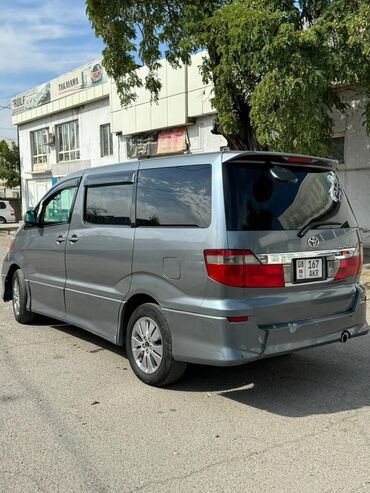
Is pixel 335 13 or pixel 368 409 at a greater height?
pixel 335 13

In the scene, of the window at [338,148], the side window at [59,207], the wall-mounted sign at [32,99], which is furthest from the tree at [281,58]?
the wall-mounted sign at [32,99]

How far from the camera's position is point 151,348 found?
4.52m

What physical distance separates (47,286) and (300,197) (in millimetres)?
3186

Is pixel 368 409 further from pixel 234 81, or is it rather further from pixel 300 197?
pixel 234 81

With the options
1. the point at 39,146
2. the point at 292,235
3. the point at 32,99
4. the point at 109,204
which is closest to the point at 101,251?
the point at 109,204

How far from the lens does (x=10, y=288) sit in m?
7.24

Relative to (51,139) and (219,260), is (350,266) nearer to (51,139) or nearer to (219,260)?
(219,260)

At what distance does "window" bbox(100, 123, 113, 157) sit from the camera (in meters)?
24.6

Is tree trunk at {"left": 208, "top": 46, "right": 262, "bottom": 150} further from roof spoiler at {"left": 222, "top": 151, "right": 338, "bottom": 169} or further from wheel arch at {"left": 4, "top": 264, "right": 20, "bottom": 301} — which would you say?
roof spoiler at {"left": 222, "top": 151, "right": 338, "bottom": 169}

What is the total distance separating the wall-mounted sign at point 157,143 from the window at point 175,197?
14776 millimetres

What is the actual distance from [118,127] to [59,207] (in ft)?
56.8

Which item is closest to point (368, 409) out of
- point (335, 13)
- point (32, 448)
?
point (32, 448)

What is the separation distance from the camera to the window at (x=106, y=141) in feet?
80.7

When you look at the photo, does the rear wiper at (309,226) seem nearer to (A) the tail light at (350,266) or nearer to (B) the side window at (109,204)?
(A) the tail light at (350,266)
